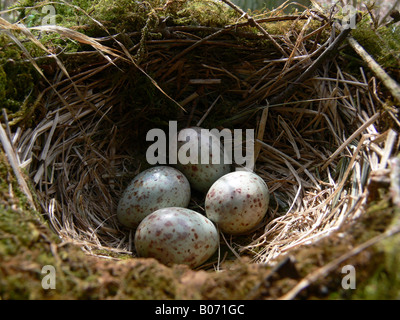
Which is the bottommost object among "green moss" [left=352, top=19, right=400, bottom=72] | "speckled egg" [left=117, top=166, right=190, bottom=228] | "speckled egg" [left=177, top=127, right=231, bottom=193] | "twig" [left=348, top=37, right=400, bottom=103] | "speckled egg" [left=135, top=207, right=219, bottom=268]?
"speckled egg" [left=135, top=207, right=219, bottom=268]

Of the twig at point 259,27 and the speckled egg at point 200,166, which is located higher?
the twig at point 259,27

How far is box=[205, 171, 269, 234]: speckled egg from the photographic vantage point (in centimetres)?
168

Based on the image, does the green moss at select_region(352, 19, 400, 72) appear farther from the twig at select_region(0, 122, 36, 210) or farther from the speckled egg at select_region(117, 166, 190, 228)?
the twig at select_region(0, 122, 36, 210)

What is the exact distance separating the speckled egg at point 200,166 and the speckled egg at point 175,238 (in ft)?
1.33

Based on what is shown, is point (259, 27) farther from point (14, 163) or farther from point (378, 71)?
point (14, 163)

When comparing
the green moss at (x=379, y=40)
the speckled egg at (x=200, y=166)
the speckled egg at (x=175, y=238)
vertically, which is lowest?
the speckled egg at (x=175, y=238)

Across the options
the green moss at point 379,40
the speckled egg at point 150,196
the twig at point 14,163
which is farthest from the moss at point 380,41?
the twig at point 14,163

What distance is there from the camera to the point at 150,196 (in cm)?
176

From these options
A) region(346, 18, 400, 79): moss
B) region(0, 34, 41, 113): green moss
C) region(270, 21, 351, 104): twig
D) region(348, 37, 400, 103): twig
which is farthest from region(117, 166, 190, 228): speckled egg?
region(346, 18, 400, 79): moss

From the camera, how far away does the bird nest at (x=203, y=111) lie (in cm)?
165

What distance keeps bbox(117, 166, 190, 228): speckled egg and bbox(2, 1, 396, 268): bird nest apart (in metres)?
0.13

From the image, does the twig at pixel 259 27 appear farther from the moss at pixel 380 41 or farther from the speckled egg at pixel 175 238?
the speckled egg at pixel 175 238
